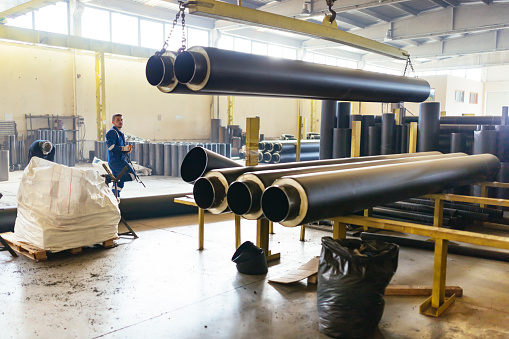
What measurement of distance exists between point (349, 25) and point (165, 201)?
36.9 feet

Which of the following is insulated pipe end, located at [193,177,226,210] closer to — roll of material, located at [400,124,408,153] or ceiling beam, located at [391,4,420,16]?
roll of material, located at [400,124,408,153]

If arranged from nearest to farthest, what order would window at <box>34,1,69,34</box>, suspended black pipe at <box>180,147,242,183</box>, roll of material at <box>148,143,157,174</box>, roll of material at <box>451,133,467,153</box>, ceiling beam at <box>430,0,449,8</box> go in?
suspended black pipe at <box>180,147,242,183</box> → roll of material at <box>451,133,467,153</box> → roll of material at <box>148,143,157,174</box> → window at <box>34,1,69,34</box> → ceiling beam at <box>430,0,449,8</box>

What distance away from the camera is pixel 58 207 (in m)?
4.20

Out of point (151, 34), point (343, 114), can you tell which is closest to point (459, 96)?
point (151, 34)

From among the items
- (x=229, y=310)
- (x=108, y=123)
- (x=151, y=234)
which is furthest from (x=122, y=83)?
(x=229, y=310)

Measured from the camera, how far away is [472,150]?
6.36m

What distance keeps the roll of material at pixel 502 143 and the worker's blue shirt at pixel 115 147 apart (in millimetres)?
5255

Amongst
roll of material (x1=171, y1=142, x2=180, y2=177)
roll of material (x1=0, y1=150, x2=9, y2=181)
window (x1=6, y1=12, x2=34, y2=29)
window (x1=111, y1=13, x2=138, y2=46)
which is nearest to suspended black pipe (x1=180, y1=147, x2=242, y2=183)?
roll of material (x1=0, y1=150, x2=9, y2=181)

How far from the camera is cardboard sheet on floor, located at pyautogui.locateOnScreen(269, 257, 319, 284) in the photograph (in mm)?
3717

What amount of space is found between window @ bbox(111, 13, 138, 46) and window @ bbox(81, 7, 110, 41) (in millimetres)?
188

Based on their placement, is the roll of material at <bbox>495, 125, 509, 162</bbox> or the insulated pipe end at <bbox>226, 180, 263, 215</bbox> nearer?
the insulated pipe end at <bbox>226, 180, 263, 215</bbox>

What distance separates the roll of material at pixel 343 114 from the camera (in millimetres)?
6777

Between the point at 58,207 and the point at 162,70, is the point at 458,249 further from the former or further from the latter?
the point at 58,207

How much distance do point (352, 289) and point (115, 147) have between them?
4573mm
